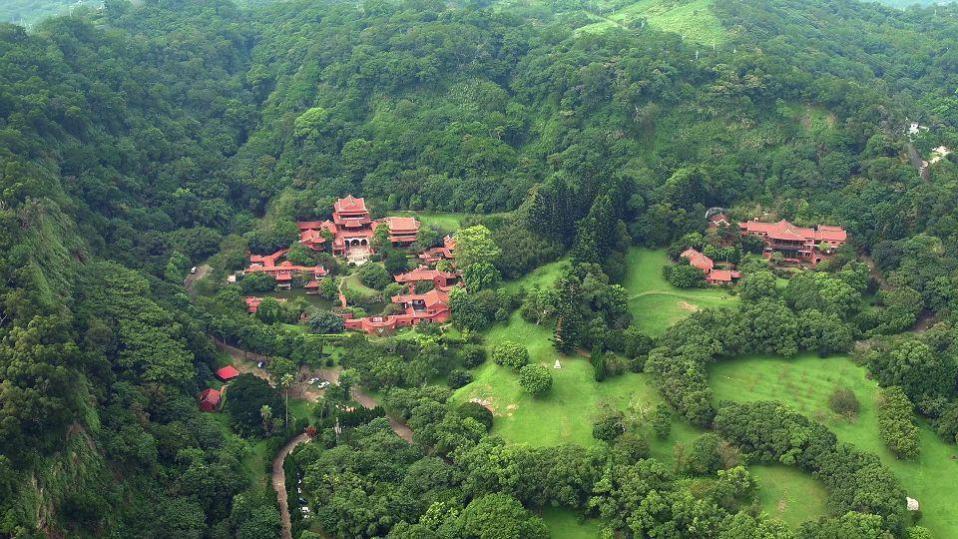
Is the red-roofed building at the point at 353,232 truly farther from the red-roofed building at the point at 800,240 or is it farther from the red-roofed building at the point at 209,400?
the red-roofed building at the point at 800,240


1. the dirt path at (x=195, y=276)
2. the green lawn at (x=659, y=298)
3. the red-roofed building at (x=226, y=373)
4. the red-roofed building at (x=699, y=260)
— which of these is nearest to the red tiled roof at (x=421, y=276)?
the green lawn at (x=659, y=298)

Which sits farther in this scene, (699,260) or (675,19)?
(675,19)

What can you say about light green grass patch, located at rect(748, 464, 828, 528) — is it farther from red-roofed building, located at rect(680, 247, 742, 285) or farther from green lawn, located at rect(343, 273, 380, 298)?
green lawn, located at rect(343, 273, 380, 298)

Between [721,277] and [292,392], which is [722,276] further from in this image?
[292,392]

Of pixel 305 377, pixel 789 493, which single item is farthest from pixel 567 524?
pixel 305 377

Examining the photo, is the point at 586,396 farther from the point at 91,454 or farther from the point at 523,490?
the point at 91,454

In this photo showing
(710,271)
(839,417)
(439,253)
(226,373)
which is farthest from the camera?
(439,253)

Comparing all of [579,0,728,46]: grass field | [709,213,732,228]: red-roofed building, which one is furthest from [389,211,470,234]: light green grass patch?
[579,0,728,46]: grass field

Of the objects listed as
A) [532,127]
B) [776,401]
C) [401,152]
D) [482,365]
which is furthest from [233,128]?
[776,401]
